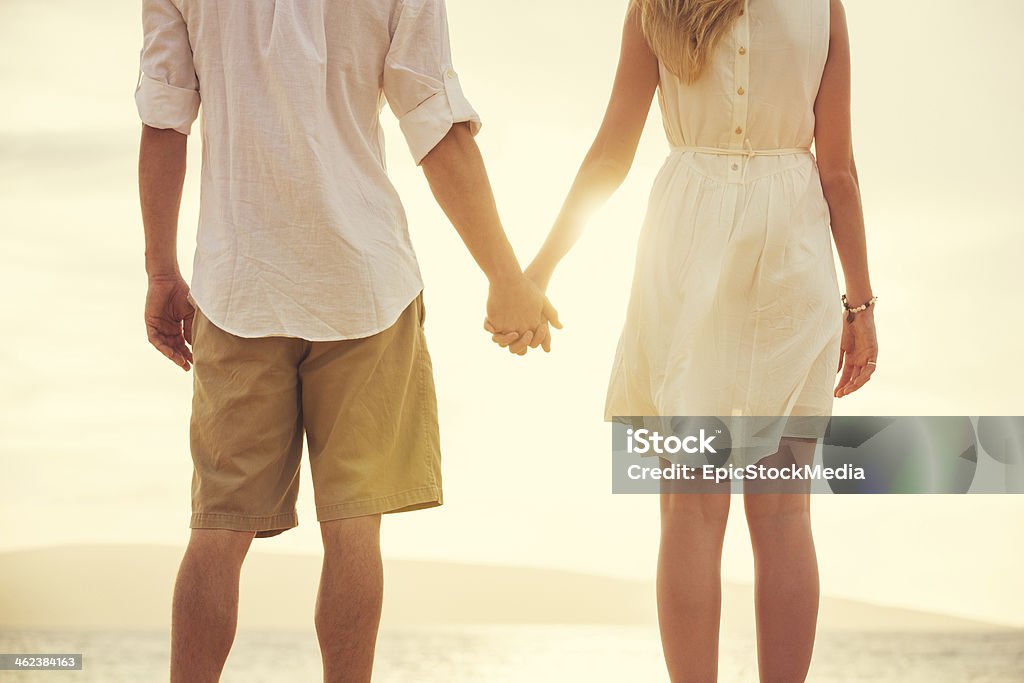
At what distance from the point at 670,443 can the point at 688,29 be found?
0.55 m

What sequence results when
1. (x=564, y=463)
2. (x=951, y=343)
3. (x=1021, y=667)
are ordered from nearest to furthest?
(x=1021, y=667)
(x=564, y=463)
(x=951, y=343)

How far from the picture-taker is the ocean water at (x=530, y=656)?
2559mm

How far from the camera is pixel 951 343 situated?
3682 millimetres

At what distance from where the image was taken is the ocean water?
2.56 m

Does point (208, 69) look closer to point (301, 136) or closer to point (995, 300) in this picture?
point (301, 136)

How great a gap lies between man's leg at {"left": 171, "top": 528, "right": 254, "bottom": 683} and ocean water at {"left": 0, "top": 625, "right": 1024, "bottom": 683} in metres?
1.27

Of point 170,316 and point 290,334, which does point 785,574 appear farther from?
point 170,316

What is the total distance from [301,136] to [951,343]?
2966 mm

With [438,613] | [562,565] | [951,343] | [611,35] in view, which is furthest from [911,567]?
[611,35]
